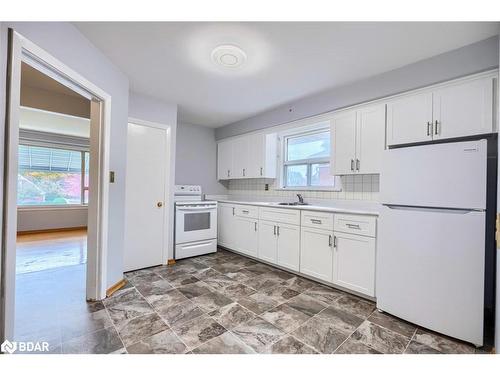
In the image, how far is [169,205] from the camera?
3.29m

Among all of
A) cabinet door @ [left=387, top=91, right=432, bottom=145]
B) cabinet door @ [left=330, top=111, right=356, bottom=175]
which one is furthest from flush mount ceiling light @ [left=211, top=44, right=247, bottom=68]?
cabinet door @ [left=387, top=91, right=432, bottom=145]

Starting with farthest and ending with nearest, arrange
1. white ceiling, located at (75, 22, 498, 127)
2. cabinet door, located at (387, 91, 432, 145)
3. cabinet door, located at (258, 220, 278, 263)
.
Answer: cabinet door, located at (258, 220, 278, 263) < cabinet door, located at (387, 91, 432, 145) < white ceiling, located at (75, 22, 498, 127)

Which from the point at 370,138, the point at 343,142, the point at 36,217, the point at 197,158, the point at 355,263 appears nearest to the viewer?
the point at 355,263

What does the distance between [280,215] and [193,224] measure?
1.42 metres

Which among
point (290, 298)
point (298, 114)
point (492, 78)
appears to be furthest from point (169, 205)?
point (492, 78)

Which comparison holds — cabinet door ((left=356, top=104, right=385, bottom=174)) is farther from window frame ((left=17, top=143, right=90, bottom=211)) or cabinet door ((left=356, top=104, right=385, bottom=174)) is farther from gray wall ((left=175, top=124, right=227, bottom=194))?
window frame ((left=17, top=143, right=90, bottom=211))

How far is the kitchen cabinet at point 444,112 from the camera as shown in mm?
1824

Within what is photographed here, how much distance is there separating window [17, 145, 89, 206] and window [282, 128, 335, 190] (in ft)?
17.3

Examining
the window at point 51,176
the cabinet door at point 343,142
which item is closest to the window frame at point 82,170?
the window at point 51,176

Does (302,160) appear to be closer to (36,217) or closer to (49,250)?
(49,250)

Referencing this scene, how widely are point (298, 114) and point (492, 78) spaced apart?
6.15ft

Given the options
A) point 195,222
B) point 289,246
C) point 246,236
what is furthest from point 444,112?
point 195,222

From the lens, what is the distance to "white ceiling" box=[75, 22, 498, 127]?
5.70 feet

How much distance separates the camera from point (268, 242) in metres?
3.26
